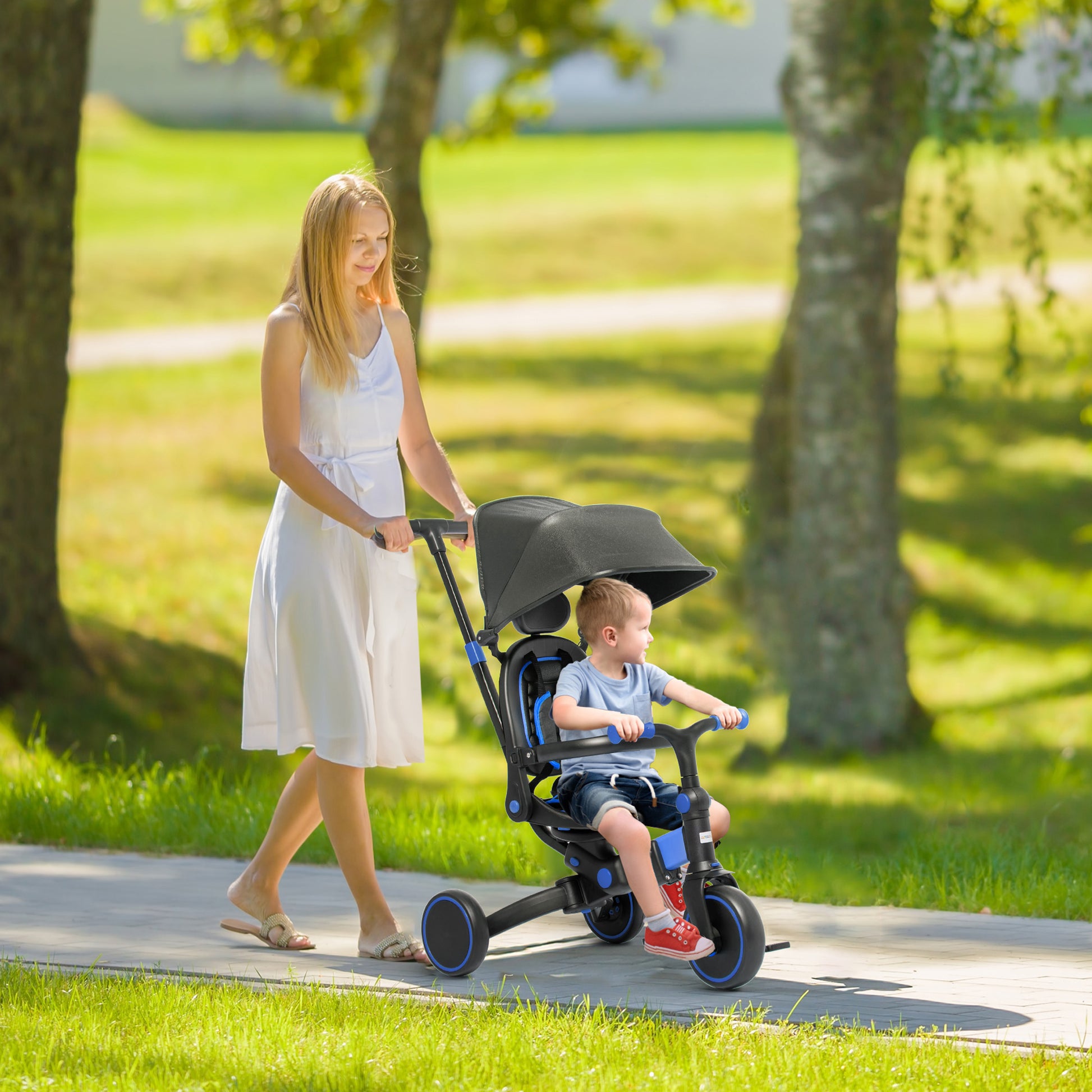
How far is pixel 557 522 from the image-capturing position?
513 centimetres

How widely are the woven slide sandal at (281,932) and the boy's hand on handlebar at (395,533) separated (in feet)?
4.07

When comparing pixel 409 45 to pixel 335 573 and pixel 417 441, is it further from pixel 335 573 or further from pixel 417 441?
pixel 335 573

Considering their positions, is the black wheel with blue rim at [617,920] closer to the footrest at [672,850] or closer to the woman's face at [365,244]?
the footrest at [672,850]

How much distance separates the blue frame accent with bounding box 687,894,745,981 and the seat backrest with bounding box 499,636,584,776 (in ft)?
2.11

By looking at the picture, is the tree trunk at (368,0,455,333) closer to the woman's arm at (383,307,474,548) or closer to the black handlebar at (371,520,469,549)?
the woman's arm at (383,307,474,548)

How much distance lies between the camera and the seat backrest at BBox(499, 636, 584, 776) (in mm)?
5098

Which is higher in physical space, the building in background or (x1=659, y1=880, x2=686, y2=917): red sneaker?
the building in background

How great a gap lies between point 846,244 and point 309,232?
619 centimetres

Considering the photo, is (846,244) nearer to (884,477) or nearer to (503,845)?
(884,477)

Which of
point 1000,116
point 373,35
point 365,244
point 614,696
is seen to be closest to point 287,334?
point 365,244

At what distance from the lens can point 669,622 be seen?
14.1 m

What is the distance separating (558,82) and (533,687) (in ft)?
183

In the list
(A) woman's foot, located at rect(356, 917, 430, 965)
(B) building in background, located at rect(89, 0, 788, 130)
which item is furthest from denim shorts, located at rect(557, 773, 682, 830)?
(B) building in background, located at rect(89, 0, 788, 130)

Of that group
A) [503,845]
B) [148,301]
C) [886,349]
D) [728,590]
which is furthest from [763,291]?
[503,845]
